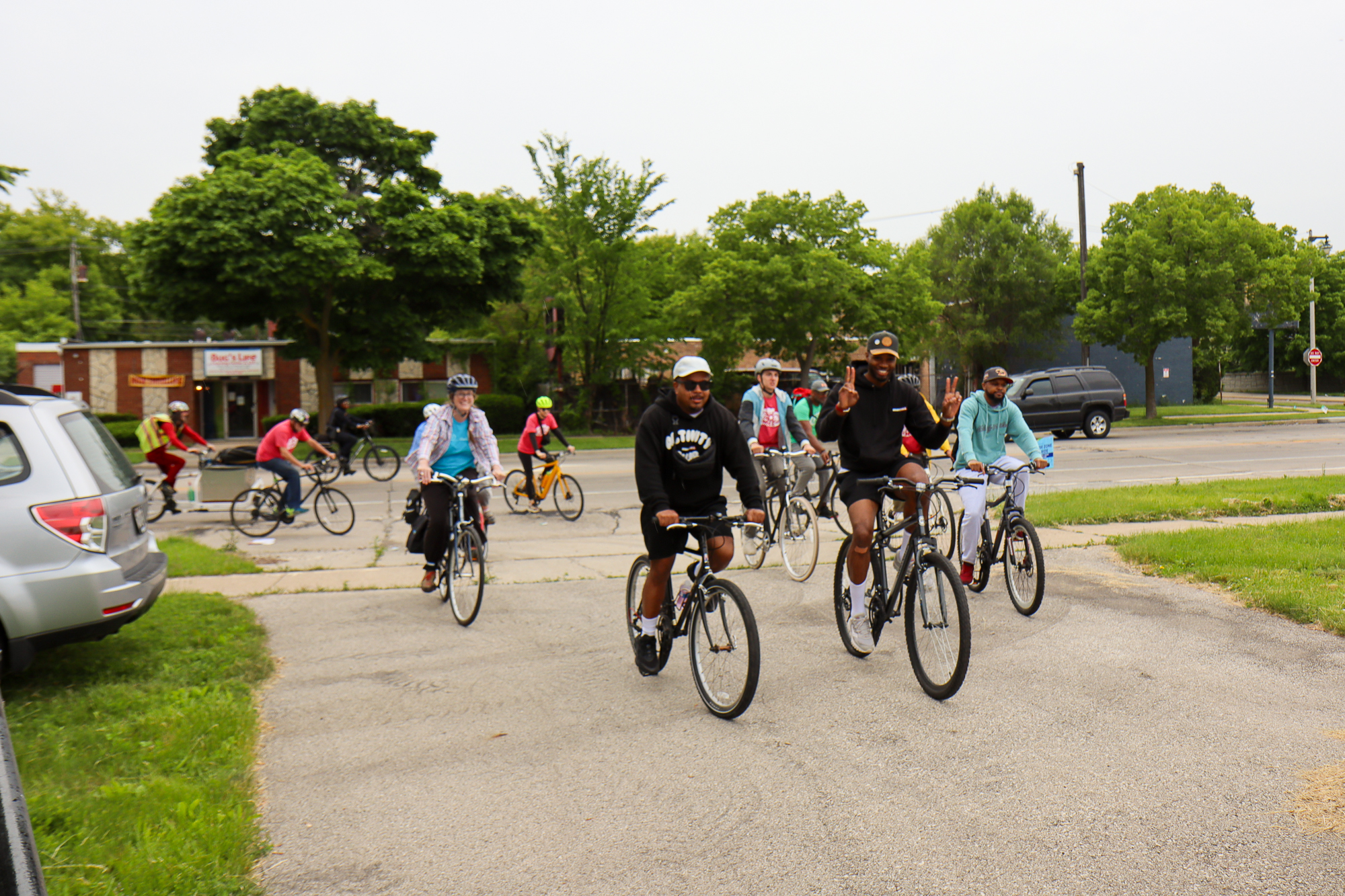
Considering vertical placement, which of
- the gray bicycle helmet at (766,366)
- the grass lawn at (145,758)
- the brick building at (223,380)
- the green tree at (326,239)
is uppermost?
the green tree at (326,239)

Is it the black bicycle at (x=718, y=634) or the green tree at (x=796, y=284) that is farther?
the green tree at (x=796, y=284)

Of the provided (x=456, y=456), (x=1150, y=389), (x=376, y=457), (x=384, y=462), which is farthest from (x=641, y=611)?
(x=1150, y=389)

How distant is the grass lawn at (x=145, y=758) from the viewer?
3.42 metres

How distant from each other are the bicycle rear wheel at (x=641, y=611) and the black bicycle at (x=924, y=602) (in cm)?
116

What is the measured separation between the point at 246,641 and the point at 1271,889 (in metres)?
6.05

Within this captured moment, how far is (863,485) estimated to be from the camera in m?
6.04

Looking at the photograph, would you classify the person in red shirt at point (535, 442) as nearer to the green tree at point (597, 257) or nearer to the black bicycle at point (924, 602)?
the black bicycle at point (924, 602)

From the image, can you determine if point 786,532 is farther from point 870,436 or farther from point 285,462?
point 285,462

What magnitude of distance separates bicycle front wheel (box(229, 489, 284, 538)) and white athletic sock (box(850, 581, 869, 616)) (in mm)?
9555

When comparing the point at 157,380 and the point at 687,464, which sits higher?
the point at 157,380

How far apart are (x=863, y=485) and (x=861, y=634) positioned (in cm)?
92

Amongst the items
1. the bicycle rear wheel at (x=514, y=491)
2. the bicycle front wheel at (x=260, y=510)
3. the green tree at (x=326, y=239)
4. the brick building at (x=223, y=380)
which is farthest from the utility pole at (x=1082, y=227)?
the bicycle front wheel at (x=260, y=510)

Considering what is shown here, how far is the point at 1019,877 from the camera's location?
3297mm

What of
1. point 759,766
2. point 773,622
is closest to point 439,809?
point 759,766
